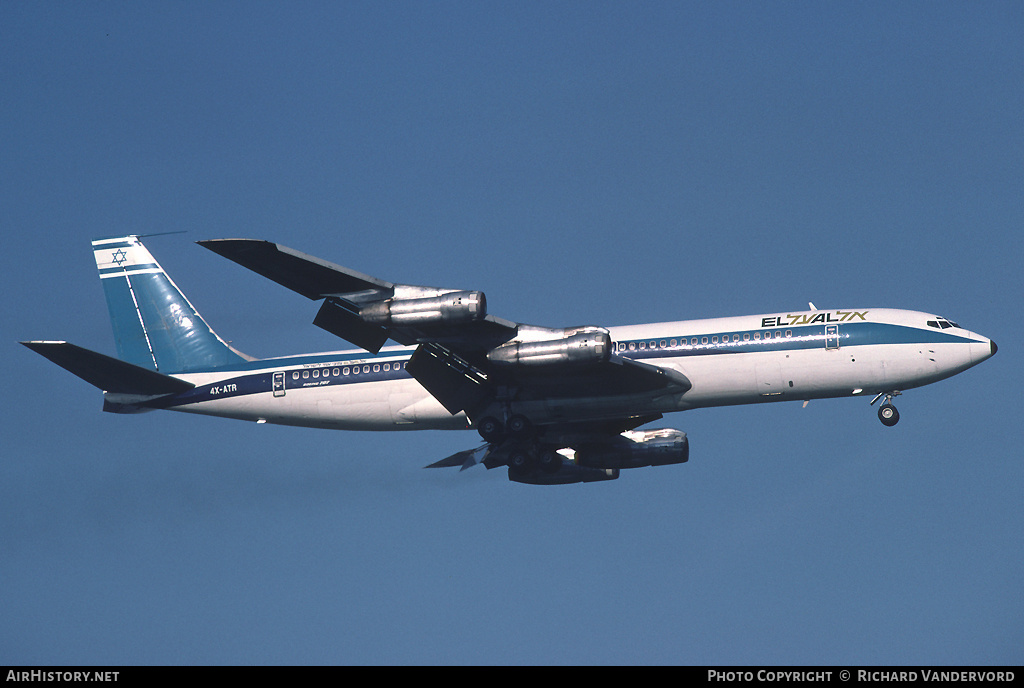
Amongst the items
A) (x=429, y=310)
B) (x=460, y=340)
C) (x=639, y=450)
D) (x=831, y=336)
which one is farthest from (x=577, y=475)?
(x=429, y=310)

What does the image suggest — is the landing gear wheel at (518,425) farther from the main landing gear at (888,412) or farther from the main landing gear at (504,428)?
the main landing gear at (888,412)

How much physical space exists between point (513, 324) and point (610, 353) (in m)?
3.81

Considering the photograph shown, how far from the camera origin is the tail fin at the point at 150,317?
51.1 metres

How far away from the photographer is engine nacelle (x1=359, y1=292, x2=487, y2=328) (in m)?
39.9

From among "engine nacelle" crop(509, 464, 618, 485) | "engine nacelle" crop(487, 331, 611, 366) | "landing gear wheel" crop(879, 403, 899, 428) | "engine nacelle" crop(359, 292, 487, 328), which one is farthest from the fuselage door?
"engine nacelle" crop(359, 292, 487, 328)

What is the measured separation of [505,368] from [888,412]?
15347mm

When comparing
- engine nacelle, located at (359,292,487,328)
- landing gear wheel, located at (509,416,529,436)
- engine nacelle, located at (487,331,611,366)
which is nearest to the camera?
engine nacelle, located at (359,292,487,328)

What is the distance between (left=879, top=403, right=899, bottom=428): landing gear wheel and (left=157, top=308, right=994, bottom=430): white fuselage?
88 centimetres

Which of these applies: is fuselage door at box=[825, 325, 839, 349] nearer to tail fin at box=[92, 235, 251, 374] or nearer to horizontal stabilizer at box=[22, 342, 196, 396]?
tail fin at box=[92, 235, 251, 374]
